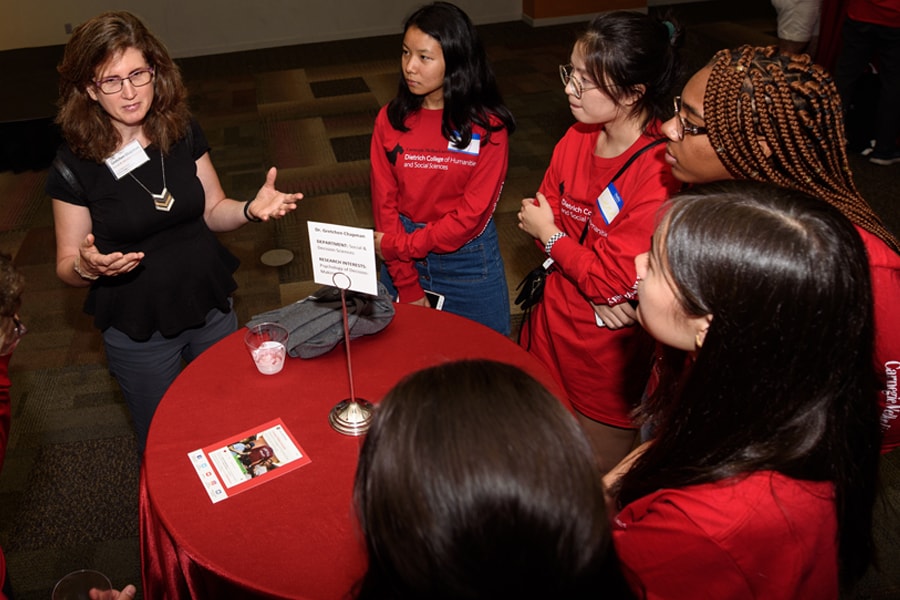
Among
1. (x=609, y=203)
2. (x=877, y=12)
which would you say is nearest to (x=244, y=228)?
(x=609, y=203)

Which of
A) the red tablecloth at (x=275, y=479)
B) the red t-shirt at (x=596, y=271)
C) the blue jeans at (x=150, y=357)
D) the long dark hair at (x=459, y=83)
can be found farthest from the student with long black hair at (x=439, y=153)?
the blue jeans at (x=150, y=357)

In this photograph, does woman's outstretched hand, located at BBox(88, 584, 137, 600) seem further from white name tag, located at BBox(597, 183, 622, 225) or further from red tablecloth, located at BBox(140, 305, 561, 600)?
white name tag, located at BBox(597, 183, 622, 225)

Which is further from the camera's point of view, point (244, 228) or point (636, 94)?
point (244, 228)

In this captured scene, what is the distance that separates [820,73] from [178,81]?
1.65 metres

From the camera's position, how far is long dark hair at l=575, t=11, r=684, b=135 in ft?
5.90

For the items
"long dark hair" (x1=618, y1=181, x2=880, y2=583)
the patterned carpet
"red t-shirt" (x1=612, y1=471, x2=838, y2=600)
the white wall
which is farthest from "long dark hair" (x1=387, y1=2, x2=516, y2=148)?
the white wall

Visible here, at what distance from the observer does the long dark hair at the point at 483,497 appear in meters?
0.77

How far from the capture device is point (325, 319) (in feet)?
6.01

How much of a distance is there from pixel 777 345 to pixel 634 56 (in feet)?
3.40

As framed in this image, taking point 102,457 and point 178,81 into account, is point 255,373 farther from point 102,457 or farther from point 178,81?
point 102,457

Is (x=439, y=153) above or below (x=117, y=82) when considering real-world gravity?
below

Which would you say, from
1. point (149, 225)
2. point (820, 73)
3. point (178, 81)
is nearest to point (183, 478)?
point (149, 225)

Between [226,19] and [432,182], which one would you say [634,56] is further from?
[226,19]

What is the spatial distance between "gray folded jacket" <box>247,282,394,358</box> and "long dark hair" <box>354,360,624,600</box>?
1.00 m
